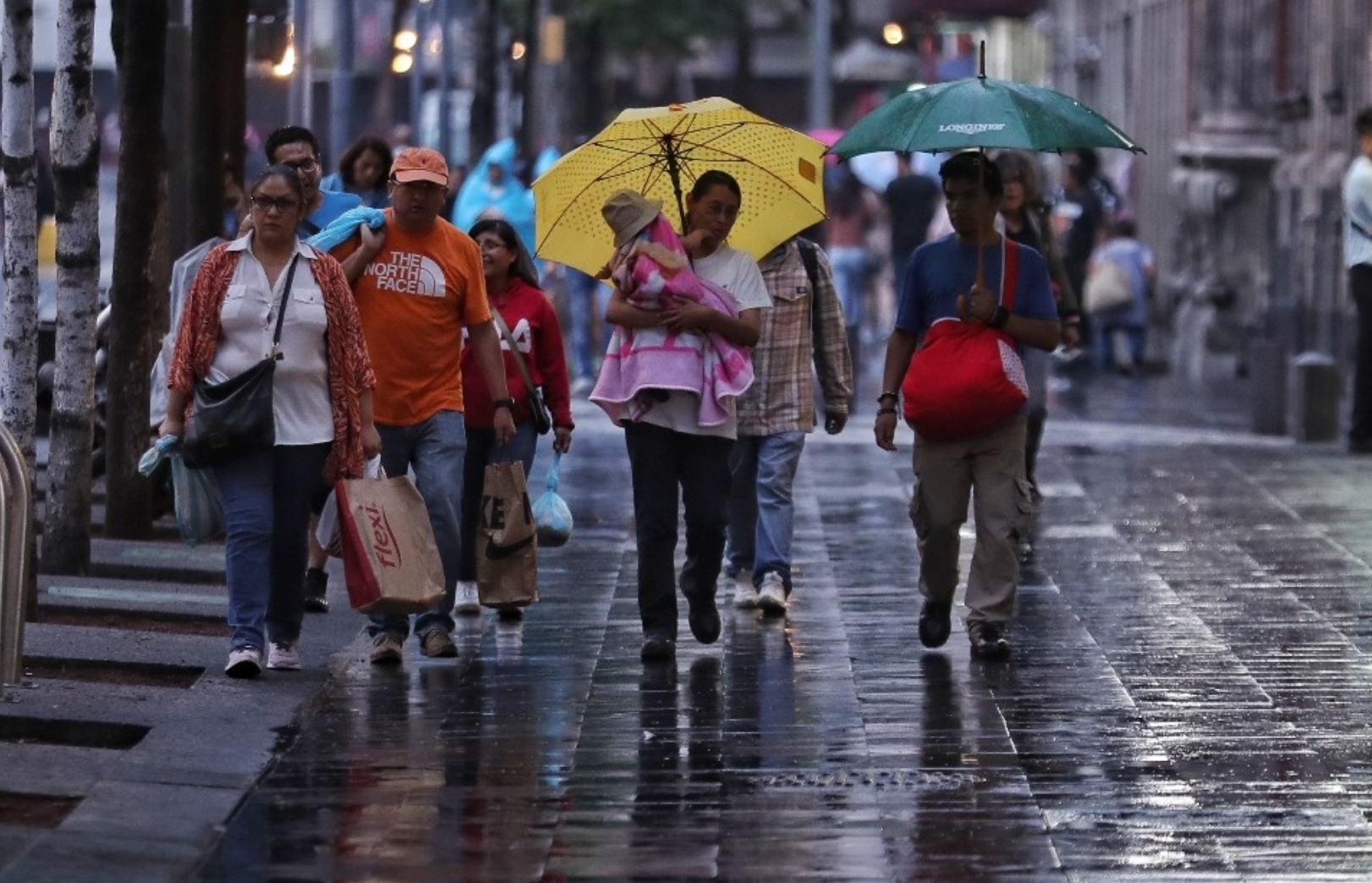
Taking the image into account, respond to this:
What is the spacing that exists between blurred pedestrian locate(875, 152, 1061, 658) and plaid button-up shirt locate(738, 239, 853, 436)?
3.96 ft

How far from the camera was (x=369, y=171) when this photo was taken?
12.1 meters

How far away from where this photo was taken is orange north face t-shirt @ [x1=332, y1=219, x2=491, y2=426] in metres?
9.86

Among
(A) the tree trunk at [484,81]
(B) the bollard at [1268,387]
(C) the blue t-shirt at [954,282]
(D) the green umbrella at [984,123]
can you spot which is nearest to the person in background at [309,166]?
(D) the green umbrella at [984,123]

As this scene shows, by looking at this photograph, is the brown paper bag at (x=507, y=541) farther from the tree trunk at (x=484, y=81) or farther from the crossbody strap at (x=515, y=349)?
the tree trunk at (x=484, y=81)

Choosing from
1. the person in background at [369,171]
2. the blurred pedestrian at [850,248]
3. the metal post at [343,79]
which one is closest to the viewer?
the person in background at [369,171]

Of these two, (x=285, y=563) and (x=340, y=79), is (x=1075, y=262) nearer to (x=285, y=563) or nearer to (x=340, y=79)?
(x=340, y=79)

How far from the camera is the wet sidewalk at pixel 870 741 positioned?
6988 millimetres

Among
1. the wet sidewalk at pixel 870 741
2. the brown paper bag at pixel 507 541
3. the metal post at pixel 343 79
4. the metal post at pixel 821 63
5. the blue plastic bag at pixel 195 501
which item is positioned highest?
the metal post at pixel 821 63

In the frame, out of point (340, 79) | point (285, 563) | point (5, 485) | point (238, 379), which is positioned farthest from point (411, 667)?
point (340, 79)

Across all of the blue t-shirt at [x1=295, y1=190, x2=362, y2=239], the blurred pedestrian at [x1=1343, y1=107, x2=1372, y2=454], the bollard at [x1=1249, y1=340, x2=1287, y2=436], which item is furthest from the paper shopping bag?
the bollard at [x1=1249, y1=340, x2=1287, y2=436]

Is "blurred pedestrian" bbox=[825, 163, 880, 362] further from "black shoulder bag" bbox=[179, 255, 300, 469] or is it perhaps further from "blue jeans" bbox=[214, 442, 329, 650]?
"black shoulder bag" bbox=[179, 255, 300, 469]

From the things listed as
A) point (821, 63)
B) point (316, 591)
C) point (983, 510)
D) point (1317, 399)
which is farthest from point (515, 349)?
point (821, 63)

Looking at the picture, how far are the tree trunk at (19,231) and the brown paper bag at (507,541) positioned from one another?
66.9 inches

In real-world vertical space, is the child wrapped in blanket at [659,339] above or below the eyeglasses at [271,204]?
below
